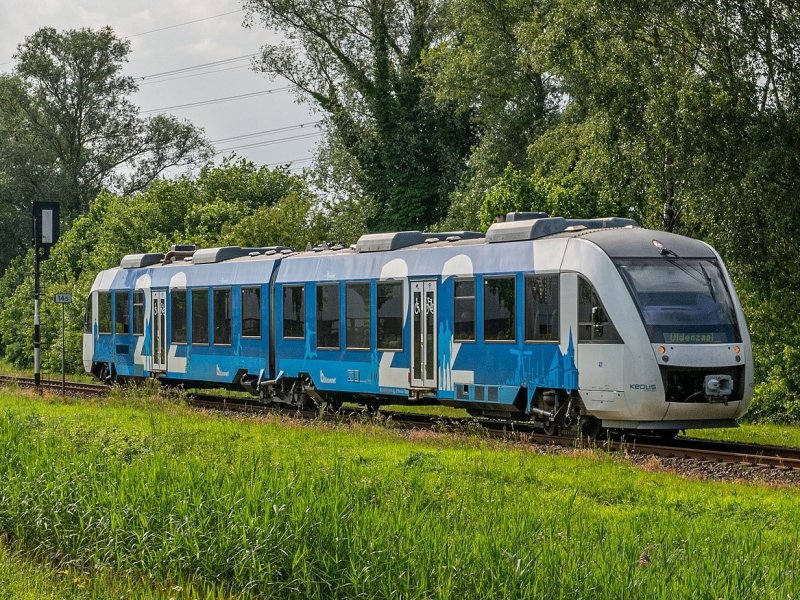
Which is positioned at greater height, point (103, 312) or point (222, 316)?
point (103, 312)

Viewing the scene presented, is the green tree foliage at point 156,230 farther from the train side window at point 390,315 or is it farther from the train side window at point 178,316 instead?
the train side window at point 390,315

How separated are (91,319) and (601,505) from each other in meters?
23.5

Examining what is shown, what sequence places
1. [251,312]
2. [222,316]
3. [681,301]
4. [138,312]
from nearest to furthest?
[681,301] < [251,312] < [222,316] < [138,312]

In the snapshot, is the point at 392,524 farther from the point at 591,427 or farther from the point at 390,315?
the point at 390,315

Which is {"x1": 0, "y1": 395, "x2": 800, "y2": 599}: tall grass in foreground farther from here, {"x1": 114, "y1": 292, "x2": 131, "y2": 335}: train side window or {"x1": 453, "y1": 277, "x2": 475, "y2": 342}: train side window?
{"x1": 114, "y1": 292, "x2": 131, "y2": 335}: train side window

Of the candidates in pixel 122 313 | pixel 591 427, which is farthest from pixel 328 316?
pixel 122 313

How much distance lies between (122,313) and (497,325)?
48.1ft

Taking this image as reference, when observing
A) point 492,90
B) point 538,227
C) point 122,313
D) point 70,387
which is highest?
point 492,90

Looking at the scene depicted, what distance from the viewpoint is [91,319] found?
3422cm

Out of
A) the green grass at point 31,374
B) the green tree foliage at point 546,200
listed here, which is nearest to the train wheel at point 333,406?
the green tree foliage at point 546,200

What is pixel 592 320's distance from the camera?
18453 mm

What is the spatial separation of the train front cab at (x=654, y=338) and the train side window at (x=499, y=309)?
Result: 1.21 meters

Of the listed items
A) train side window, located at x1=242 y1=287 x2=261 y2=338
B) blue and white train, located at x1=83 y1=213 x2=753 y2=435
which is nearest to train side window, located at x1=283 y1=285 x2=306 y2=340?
blue and white train, located at x1=83 y1=213 x2=753 y2=435

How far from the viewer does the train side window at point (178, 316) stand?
2932 cm
